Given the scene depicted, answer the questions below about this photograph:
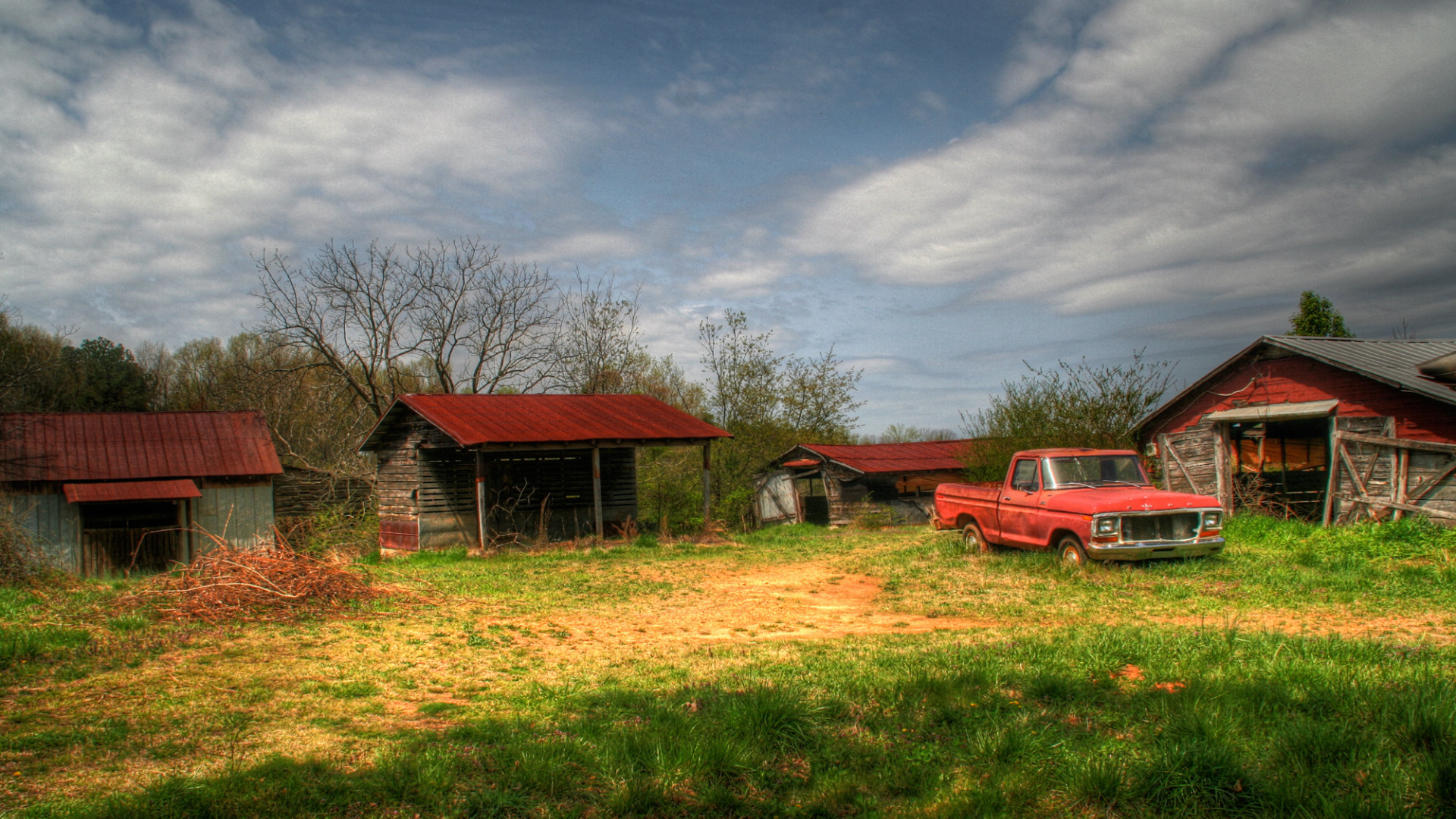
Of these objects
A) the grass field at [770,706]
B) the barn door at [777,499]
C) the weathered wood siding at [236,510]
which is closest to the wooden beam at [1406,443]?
the grass field at [770,706]

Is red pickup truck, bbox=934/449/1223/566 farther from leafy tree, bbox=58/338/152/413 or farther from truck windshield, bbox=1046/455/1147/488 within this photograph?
leafy tree, bbox=58/338/152/413

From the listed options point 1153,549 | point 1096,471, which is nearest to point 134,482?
point 1096,471

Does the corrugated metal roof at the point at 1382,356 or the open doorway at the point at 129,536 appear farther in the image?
the open doorway at the point at 129,536

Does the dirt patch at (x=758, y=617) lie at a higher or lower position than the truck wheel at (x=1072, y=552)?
lower

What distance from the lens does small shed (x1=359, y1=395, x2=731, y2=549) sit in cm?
1989

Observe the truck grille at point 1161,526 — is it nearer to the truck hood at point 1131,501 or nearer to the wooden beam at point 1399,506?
the truck hood at point 1131,501

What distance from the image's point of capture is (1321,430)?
2012 cm

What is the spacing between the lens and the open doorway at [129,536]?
1894cm

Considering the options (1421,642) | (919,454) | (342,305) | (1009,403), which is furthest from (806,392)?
(1421,642)

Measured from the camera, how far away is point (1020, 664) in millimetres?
6105

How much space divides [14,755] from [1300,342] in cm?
1979

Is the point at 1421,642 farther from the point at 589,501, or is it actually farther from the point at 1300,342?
the point at 589,501

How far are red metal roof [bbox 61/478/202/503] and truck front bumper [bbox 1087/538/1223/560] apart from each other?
19.9 m

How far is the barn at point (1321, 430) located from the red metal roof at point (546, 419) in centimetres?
1183
